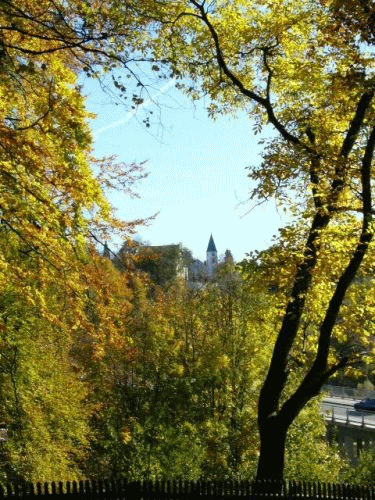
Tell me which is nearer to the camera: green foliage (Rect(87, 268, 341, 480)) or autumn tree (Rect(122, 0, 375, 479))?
autumn tree (Rect(122, 0, 375, 479))

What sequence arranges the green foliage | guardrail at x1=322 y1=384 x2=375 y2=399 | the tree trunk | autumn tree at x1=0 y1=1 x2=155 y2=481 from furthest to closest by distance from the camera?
guardrail at x1=322 y1=384 x2=375 y2=399
the green foliage
the tree trunk
autumn tree at x1=0 y1=1 x2=155 y2=481

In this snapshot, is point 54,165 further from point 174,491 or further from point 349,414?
point 349,414

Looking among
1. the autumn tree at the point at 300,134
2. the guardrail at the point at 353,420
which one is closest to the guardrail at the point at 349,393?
the guardrail at the point at 353,420

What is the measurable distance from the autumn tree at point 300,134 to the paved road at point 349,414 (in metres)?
24.8

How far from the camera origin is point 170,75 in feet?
24.0

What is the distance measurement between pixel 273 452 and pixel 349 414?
114 ft

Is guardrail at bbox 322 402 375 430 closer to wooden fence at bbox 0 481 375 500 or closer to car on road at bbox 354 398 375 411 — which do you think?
car on road at bbox 354 398 375 411

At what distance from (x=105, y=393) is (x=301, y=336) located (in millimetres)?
13804

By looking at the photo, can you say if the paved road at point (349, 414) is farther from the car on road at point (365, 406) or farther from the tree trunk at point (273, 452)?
the tree trunk at point (273, 452)

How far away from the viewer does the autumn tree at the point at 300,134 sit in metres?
10.1

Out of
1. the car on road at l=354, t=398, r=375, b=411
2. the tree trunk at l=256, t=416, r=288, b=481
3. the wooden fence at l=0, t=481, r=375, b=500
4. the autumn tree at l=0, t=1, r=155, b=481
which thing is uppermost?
the autumn tree at l=0, t=1, r=155, b=481

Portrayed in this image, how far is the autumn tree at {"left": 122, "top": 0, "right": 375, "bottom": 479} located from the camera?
10.1 meters

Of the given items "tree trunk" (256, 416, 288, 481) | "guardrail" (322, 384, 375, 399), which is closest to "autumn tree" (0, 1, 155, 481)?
"tree trunk" (256, 416, 288, 481)

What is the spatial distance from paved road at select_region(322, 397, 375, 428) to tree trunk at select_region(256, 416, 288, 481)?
81.3 ft
